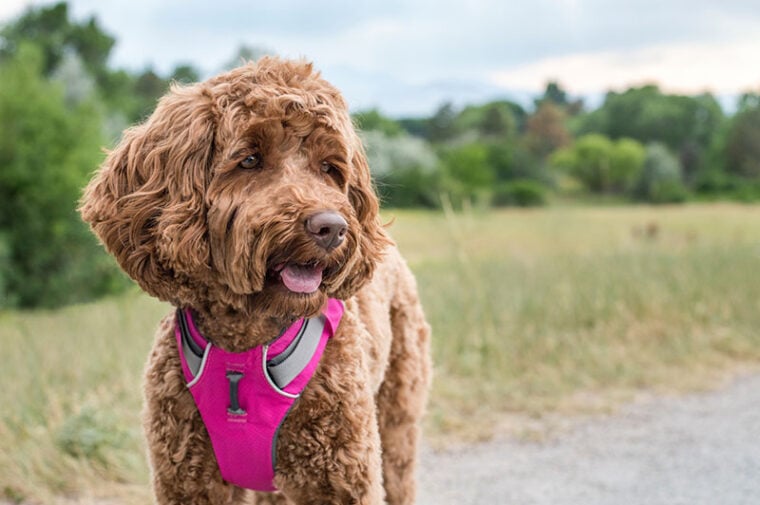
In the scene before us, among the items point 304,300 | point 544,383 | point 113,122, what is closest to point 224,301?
point 304,300

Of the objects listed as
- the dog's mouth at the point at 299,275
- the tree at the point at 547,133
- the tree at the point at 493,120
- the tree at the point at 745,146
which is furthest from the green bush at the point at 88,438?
the tree at the point at 493,120

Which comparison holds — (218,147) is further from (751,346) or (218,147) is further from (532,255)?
(532,255)

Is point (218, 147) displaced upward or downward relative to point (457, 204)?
upward

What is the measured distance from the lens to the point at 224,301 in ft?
9.27

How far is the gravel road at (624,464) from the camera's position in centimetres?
496

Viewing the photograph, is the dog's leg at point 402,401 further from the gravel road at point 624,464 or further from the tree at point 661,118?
the tree at point 661,118

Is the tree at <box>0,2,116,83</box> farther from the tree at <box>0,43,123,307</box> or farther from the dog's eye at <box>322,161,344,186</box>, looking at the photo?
the dog's eye at <box>322,161,344,186</box>

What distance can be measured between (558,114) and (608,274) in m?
28.6

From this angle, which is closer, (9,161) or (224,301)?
(224,301)

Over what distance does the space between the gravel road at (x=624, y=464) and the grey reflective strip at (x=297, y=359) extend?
2.38 meters

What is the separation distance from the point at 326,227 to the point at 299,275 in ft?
Result: 0.78

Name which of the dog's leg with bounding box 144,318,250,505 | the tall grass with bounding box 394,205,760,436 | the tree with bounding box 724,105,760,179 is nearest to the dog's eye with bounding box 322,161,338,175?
the dog's leg with bounding box 144,318,250,505

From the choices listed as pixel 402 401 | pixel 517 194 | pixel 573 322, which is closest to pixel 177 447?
pixel 402 401

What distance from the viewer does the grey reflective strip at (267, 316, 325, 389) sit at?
2926 mm
